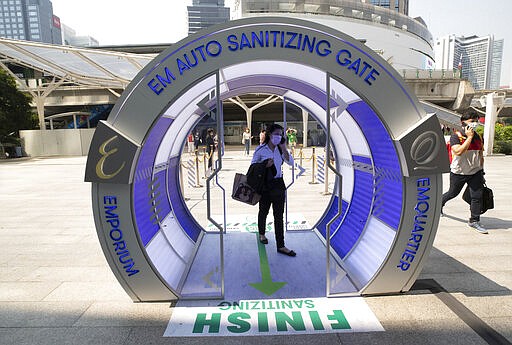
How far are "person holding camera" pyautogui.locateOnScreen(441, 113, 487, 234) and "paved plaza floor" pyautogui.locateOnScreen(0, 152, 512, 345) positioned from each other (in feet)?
2.66

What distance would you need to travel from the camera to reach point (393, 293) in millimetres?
3400

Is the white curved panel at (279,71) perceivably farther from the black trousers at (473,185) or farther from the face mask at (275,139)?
the black trousers at (473,185)

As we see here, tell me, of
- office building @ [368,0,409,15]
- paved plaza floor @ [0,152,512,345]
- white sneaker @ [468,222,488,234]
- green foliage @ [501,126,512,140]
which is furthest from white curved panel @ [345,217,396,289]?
office building @ [368,0,409,15]

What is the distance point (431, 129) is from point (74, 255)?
5270mm

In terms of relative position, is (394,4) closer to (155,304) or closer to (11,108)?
(11,108)

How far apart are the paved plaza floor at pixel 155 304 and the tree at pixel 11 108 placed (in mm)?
20879

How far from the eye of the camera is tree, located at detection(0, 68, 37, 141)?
2184 centimetres

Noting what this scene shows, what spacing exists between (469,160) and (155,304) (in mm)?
5227

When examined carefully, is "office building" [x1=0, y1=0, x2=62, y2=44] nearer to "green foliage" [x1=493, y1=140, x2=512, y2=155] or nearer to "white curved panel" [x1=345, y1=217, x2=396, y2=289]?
"green foliage" [x1=493, y1=140, x2=512, y2=155]

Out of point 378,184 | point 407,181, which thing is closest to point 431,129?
point 407,181

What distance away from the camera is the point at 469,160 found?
502 cm

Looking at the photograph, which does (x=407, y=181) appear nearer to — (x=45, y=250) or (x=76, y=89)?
(x=45, y=250)

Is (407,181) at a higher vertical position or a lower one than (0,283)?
higher

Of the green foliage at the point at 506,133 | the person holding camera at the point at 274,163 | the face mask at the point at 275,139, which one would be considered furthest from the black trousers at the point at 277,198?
the green foliage at the point at 506,133
